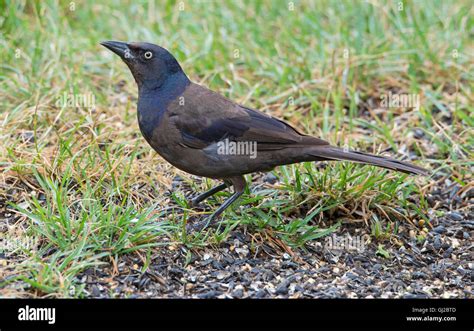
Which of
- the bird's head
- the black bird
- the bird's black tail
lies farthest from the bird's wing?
the bird's head

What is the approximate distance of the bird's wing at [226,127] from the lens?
17.4 ft

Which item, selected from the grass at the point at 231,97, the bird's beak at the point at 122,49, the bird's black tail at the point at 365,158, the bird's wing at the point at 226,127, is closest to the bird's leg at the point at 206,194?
the grass at the point at 231,97

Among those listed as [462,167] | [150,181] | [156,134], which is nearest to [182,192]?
[150,181]

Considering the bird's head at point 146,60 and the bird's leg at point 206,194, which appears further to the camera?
the bird's leg at point 206,194

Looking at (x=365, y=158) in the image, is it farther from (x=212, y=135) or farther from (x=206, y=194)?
(x=206, y=194)

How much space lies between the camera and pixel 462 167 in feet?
20.6

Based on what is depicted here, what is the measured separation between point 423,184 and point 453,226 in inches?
18.9

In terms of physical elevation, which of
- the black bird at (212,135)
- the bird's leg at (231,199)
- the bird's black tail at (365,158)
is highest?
the black bird at (212,135)

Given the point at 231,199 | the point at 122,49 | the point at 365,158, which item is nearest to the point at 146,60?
the point at 122,49

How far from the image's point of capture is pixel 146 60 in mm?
5500

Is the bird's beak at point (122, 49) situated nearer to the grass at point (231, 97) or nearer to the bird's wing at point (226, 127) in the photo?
the bird's wing at point (226, 127)

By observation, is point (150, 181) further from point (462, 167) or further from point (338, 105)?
point (462, 167)

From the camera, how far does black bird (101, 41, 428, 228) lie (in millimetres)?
5258

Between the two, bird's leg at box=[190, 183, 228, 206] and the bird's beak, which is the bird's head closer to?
the bird's beak
